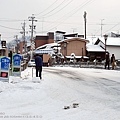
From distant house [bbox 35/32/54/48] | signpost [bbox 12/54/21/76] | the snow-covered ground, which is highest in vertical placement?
distant house [bbox 35/32/54/48]

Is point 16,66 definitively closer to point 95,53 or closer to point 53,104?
point 53,104

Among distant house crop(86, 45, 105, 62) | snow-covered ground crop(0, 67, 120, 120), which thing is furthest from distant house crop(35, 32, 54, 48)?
snow-covered ground crop(0, 67, 120, 120)

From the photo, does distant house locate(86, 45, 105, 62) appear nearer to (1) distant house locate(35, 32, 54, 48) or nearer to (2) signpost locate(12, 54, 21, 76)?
(1) distant house locate(35, 32, 54, 48)

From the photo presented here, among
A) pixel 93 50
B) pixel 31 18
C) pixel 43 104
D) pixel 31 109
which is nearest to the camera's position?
pixel 31 109

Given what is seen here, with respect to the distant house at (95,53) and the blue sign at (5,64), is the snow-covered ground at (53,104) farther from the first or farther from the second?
the distant house at (95,53)

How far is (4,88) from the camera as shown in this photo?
43.1 feet

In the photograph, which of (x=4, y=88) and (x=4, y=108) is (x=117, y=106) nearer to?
(x=4, y=108)

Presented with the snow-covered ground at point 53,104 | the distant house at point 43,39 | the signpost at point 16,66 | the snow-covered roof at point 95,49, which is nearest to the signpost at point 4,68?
the snow-covered ground at point 53,104

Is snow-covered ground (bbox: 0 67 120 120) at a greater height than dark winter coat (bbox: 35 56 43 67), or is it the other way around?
dark winter coat (bbox: 35 56 43 67)

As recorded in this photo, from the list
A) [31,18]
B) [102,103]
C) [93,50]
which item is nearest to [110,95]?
[102,103]

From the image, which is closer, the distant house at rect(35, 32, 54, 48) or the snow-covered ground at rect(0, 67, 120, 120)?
the snow-covered ground at rect(0, 67, 120, 120)

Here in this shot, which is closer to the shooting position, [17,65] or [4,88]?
[4,88]

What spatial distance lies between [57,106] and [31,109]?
35.3 inches

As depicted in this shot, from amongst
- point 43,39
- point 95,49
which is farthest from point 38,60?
point 43,39
